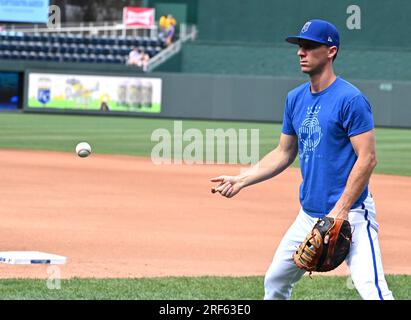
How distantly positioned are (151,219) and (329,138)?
689cm

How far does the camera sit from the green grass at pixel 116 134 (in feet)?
76.1

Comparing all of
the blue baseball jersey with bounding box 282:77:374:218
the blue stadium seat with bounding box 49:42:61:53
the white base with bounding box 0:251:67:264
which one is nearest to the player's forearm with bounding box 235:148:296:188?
the blue baseball jersey with bounding box 282:77:374:218

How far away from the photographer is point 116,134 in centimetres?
2880

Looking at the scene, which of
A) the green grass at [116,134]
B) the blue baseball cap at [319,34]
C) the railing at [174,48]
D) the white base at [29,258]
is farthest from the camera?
the railing at [174,48]

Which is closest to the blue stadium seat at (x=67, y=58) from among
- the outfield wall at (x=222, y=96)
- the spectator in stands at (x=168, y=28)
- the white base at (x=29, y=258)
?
the outfield wall at (x=222, y=96)

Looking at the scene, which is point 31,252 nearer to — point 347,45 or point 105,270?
point 105,270

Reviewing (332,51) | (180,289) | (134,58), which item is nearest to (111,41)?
(134,58)

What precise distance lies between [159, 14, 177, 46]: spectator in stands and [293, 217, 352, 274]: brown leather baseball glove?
38.4 metres

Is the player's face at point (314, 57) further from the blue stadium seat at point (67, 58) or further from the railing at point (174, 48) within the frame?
the blue stadium seat at point (67, 58)

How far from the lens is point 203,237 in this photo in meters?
11.2

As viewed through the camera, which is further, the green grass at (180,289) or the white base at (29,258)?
the white base at (29,258)

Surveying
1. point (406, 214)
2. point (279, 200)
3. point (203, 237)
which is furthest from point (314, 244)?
point (279, 200)

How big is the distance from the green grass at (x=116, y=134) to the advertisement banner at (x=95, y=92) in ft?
3.56

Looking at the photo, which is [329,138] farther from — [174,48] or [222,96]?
[174,48]
